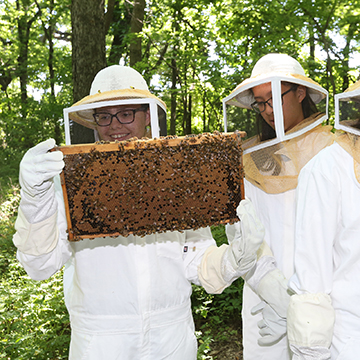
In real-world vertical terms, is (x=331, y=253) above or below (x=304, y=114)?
below

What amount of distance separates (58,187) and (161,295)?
816 mm

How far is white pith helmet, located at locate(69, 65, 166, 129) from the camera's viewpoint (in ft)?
6.86

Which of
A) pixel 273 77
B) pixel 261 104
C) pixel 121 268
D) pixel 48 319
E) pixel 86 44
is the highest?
pixel 86 44

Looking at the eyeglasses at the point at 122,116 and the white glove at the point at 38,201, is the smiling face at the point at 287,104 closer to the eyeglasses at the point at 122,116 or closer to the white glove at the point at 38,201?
the eyeglasses at the point at 122,116

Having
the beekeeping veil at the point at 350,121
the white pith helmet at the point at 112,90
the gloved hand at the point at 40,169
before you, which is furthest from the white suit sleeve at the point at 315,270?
the gloved hand at the point at 40,169

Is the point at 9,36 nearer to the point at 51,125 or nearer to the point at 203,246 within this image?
the point at 51,125

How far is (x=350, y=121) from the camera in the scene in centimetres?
172

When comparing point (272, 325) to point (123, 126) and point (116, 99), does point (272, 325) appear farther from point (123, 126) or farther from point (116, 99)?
point (116, 99)

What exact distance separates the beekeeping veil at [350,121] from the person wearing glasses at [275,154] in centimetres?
56

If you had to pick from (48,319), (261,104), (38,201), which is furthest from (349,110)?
(48,319)

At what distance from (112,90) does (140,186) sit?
0.69 meters

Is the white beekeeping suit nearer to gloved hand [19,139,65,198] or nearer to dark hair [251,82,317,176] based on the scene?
dark hair [251,82,317,176]

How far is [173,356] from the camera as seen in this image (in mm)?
2023

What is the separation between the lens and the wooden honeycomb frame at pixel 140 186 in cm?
179
